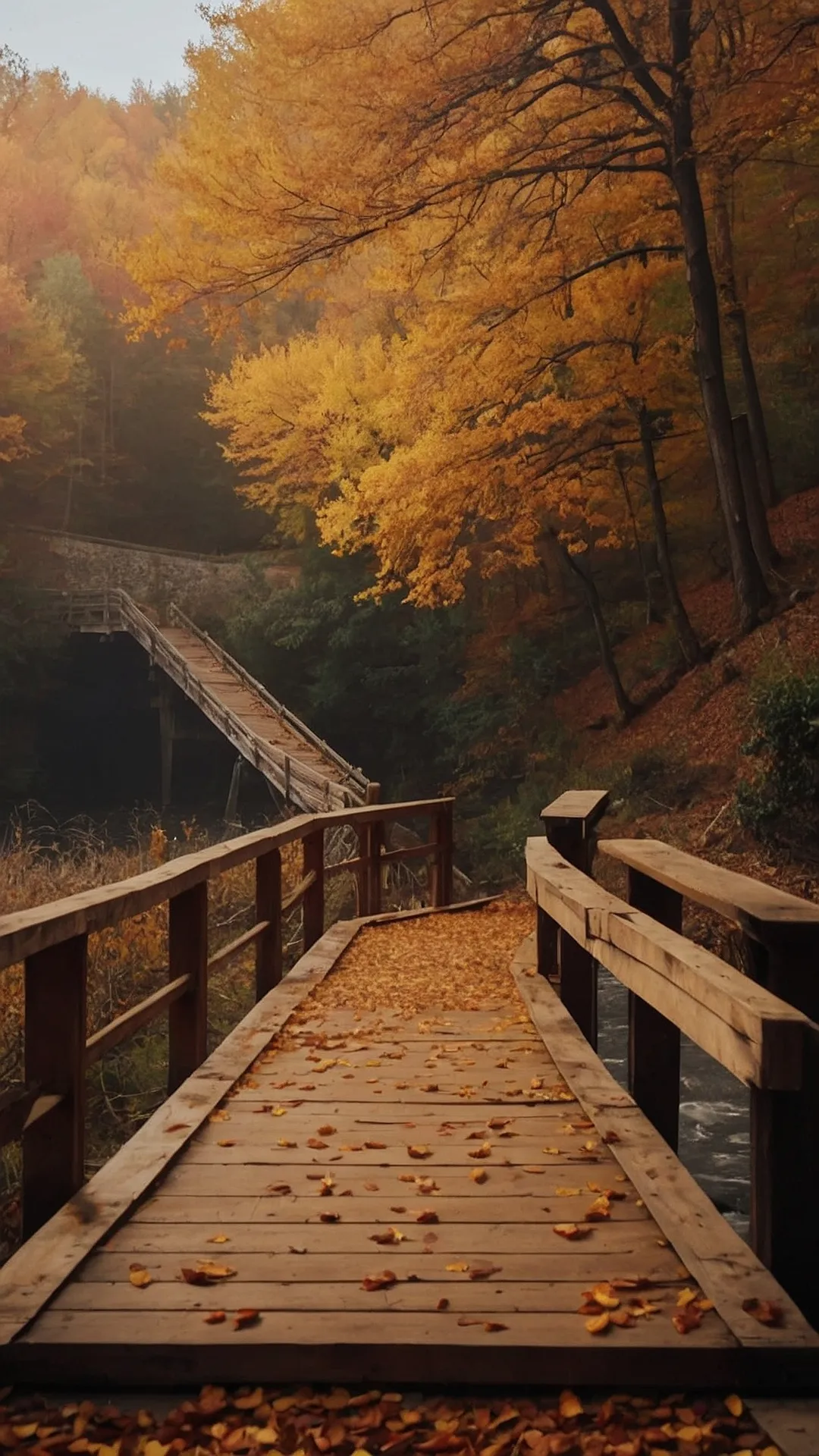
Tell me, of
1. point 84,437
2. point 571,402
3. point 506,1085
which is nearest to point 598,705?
point 571,402

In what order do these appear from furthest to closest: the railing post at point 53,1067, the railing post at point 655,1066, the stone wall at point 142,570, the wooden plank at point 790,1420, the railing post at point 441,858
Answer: the stone wall at point 142,570 < the railing post at point 441,858 < the railing post at point 655,1066 < the railing post at point 53,1067 < the wooden plank at point 790,1420

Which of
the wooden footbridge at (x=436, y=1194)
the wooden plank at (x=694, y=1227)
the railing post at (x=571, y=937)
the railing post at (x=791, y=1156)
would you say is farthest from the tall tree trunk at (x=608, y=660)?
the railing post at (x=791, y=1156)

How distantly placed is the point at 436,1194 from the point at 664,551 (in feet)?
51.3

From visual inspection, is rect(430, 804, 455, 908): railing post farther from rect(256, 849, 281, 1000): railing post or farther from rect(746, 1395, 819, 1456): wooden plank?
rect(746, 1395, 819, 1456): wooden plank

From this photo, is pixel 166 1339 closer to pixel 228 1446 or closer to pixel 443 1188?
pixel 228 1446

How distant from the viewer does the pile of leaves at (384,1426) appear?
2070mm

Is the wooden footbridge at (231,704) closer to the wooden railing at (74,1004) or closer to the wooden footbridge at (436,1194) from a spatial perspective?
the wooden railing at (74,1004)

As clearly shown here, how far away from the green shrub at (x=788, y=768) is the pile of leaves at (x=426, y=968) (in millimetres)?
3514

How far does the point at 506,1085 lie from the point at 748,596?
13048 mm

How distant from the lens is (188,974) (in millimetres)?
4559

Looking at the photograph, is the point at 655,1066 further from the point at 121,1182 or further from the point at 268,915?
the point at 268,915

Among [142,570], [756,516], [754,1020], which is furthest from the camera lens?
[142,570]

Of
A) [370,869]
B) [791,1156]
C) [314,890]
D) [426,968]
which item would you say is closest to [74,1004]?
[791,1156]

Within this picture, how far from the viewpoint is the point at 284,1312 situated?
8.10 ft
